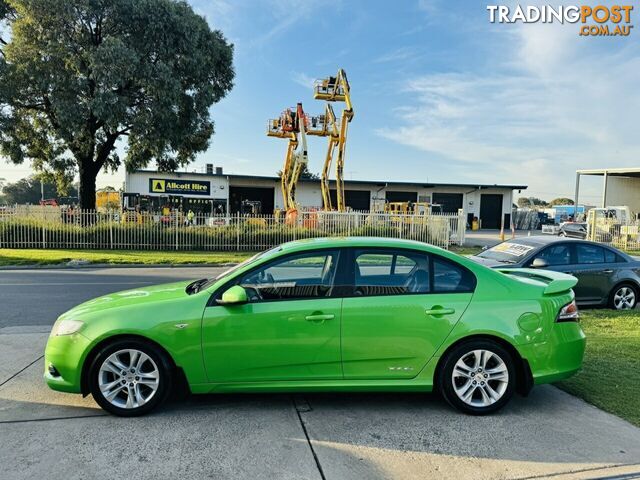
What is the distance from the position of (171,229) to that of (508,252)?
50.6ft

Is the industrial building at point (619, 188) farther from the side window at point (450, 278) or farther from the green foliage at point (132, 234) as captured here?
the side window at point (450, 278)

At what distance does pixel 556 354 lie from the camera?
390cm

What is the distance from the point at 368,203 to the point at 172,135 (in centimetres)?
3077

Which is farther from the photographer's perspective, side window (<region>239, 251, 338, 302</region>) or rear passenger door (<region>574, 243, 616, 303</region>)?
rear passenger door (<region>574, 243, 616, 303</region>)

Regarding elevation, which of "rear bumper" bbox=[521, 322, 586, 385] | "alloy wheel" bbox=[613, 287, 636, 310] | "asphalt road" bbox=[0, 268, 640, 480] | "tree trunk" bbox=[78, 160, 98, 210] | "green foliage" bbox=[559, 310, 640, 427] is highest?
"tree trunk" bbox=[78, 160, 98, 210]

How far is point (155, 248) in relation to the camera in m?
20.1

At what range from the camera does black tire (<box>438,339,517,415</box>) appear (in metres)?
3.84

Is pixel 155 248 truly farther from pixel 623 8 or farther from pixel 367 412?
pixel 623 8

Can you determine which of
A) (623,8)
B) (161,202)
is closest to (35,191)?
(161,202)

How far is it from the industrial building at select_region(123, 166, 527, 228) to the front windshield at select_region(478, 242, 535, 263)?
102 feet

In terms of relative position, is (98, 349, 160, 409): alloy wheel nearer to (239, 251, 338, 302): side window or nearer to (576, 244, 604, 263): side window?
(239, 251, 338, 302): side window

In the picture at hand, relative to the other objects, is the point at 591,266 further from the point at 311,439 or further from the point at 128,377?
the point at 128,377

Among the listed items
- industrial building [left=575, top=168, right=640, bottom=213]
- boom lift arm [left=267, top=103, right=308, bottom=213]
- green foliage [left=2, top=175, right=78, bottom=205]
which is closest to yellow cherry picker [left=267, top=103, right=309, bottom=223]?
boom lift arm [left=267, top=103, right=308, bottom=213]

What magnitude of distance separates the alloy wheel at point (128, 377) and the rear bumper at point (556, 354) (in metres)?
3.15
